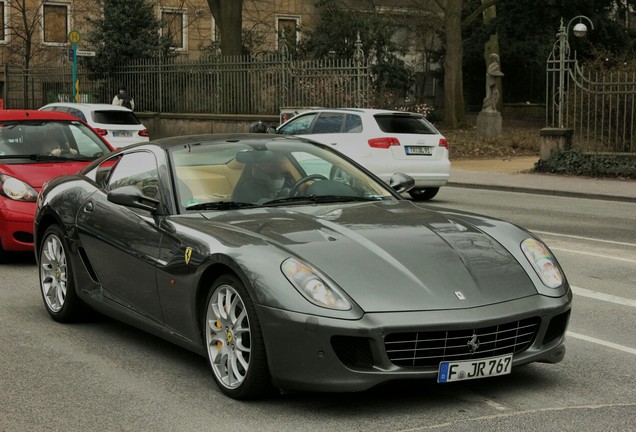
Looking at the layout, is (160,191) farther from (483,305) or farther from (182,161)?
(483,305)

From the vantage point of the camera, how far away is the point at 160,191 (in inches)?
255

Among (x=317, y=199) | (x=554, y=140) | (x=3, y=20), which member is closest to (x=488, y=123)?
(x=554, y=140)

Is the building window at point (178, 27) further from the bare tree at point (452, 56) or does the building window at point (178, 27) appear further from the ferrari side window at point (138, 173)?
the ferrari side window at point (138, 173)

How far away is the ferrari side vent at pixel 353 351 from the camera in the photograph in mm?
5012

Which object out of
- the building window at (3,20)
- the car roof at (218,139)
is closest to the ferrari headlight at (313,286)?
the car roof at (218,139)

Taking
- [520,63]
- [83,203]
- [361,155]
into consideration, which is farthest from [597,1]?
[83,203]

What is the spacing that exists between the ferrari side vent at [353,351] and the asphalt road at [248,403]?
0.94 feet

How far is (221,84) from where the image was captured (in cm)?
3234

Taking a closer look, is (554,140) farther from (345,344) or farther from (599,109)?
(345,344)

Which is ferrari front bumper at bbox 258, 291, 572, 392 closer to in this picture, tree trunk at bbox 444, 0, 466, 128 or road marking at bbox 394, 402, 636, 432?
road marking at bbox 394, 402, 636, 432

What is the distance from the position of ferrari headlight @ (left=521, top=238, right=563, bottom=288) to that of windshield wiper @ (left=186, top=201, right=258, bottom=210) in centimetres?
166

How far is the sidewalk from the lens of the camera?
781 inches

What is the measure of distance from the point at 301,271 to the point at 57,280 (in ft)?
9.97

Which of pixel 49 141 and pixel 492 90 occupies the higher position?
pixel 492 90
